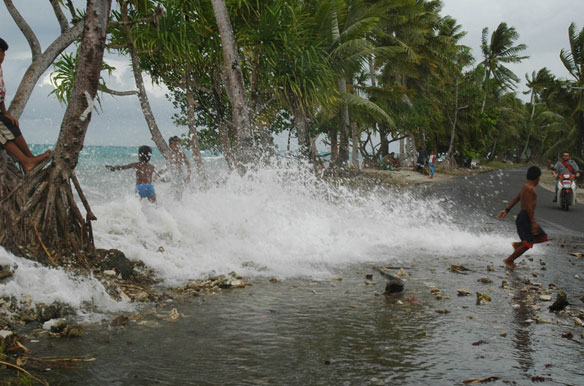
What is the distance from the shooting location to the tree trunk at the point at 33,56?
9.73m

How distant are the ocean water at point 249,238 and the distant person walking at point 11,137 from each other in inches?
57.8

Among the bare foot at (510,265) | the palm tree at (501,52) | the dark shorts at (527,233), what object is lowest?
the bare foot at (510,265)

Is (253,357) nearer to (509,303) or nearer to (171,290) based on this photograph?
(171,290)

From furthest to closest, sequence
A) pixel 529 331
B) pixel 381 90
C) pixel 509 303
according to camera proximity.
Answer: pixel 381 90 < pixel 509 303 < pixel 529 331

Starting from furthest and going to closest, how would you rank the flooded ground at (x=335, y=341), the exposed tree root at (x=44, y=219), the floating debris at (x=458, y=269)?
the floating debris at (x=458, y=269) → the exposed tree root at (x=44, y=219) → the flooded ground at (x=335, y=341)

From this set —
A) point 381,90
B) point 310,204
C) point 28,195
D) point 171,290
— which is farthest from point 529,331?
point 381,90

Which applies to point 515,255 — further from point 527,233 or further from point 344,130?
point 344,130

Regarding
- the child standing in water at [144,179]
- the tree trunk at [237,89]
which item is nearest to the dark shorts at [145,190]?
the child standing in water at [144,179]

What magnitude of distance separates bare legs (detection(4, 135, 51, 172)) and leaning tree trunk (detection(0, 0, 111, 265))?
13cm

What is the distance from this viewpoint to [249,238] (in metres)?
10.4

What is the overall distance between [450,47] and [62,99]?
1475 inches

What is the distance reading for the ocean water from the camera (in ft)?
21.7

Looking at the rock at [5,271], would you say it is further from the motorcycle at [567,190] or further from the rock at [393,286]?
the motorcycle at [567,190]

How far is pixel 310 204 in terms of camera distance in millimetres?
13211
